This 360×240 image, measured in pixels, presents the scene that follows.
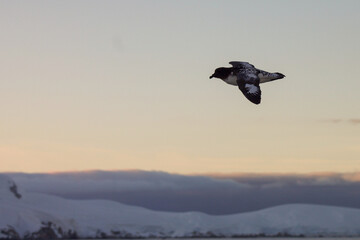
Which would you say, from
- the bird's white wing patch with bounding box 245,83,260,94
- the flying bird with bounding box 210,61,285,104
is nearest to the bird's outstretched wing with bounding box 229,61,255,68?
the flying bird with bounding box 210,61,285,104

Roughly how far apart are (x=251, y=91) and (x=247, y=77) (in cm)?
102

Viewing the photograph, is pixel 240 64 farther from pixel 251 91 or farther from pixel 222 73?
pixel 251 91

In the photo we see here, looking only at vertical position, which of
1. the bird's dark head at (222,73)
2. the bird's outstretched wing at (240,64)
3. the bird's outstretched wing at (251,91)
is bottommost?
the bird's outstretched wing at (251,91)

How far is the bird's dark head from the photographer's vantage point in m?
29.1

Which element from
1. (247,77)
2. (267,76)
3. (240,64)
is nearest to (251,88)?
(247,77)

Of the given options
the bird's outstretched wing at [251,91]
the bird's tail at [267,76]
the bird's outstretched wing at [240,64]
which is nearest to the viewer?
the bird's outstretched wing at [251,91]

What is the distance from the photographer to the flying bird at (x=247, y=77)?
87.6 feet

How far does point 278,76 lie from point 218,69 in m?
2.52

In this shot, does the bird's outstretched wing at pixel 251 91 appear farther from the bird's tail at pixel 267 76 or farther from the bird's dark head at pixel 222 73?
the bird's dark head at pixel 222 73

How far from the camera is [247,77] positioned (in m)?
27.6

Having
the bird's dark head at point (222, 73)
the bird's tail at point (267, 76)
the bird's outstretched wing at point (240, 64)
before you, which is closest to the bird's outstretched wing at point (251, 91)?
the bird's tail at point (267, 76)

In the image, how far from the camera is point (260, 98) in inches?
1042

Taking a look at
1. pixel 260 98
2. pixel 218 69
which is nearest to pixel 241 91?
pixel 260 98

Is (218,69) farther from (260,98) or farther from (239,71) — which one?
(260,98)
